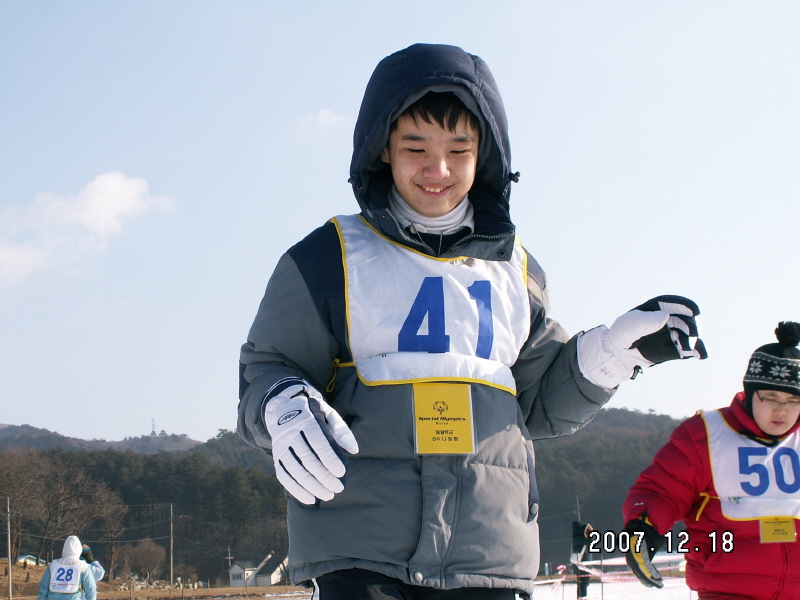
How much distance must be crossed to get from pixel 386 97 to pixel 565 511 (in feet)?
170

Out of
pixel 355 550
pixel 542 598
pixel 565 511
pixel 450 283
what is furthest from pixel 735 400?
pixel 565 511

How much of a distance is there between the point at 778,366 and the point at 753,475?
0.52 metres

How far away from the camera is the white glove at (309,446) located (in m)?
1.88

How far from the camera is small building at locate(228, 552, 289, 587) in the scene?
5103 cm

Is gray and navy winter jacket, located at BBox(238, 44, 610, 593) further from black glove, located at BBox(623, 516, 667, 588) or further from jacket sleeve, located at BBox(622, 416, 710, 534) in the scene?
jacket sleeve, located at BBox(622, 416, 710, 534)

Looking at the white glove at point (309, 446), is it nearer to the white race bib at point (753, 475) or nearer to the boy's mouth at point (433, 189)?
the boy's mouth at point (433, 189)

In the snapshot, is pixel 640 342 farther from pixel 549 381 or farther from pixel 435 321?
pixel 435 321

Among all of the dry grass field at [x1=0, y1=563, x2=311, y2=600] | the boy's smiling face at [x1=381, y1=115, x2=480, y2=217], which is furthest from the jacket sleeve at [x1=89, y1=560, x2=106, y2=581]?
the dry grass field at [x1=0, y1=563, x2=311, y2=600]

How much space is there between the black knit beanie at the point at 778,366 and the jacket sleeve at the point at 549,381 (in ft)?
5.73

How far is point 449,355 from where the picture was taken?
7.06 feet

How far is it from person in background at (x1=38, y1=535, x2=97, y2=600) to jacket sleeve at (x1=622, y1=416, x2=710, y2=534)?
28.6ft

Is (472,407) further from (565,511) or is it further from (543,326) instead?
(565,511)

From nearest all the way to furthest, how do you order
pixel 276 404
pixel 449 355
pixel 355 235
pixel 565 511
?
pixel 276 404
pixel 449 355
pixel 355 235
pixel 565 511

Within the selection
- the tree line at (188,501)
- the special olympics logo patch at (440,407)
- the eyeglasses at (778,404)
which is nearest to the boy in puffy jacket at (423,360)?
the special olympics logo patch at (440,407)
